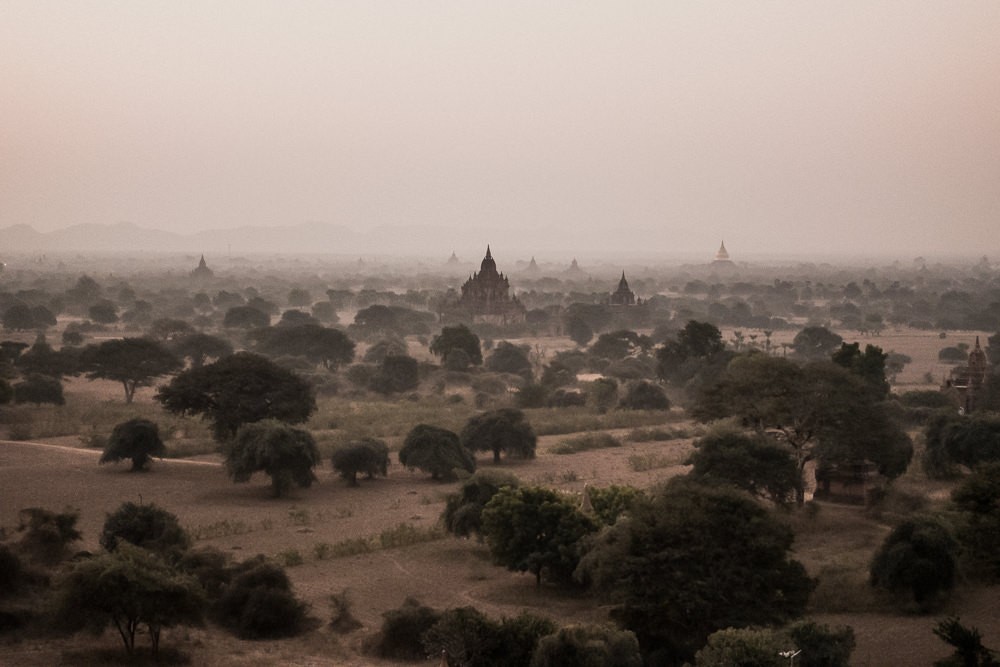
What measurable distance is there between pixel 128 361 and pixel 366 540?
82.9ft

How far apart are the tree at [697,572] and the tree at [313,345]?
43348 mm

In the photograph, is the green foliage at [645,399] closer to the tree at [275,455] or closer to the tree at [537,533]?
the tree at [275,455]

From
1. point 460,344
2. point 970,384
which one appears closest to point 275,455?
point 970,384

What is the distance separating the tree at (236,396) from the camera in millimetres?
34062

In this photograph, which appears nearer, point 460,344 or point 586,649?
point 586,649

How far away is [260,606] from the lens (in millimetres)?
18828

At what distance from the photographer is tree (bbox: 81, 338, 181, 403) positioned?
46625mm

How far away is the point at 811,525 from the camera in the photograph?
26203 millimetres

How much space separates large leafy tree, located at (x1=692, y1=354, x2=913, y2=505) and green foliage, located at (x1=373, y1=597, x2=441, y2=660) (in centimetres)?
1195

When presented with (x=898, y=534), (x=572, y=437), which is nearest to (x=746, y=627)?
(x=898, y=534)

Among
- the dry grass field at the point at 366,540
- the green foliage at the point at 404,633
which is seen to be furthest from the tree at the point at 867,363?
the green foliage at the point at 404,633

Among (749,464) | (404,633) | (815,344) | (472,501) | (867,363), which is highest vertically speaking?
(867,363)

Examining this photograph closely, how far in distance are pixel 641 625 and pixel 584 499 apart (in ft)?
19.2

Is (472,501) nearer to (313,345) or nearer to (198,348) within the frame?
(198,348)
